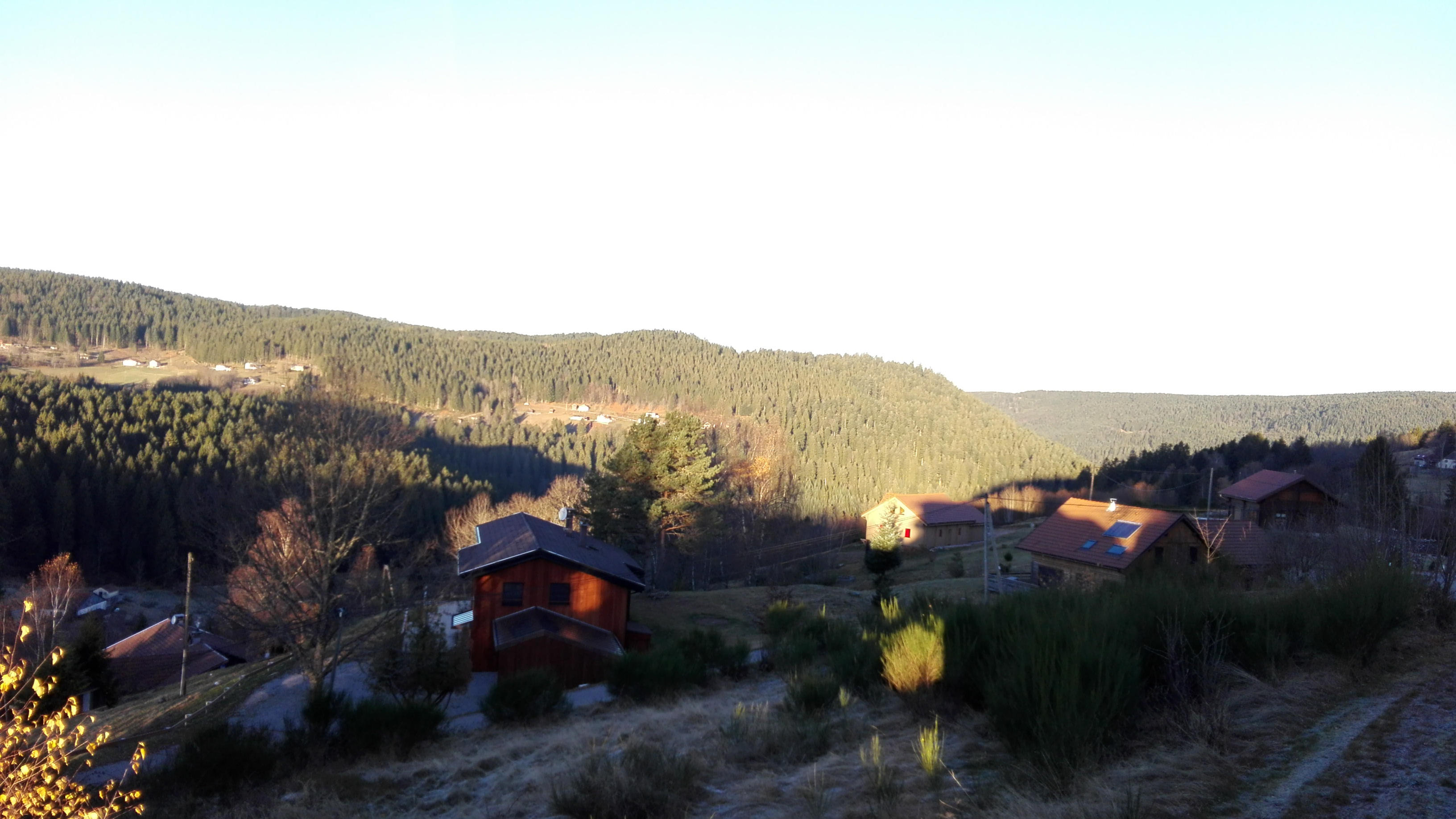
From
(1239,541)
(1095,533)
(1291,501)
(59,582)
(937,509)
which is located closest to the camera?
(1239,541)

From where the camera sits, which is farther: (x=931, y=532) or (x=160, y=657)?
(x=931, y=532)

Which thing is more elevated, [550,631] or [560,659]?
[550,631]

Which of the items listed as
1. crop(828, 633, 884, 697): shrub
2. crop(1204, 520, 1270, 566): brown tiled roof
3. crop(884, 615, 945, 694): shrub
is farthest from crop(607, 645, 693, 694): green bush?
crop(1204, 520, 1270, 566): brown tiled roof

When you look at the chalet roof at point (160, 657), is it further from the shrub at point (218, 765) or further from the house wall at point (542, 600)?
the shrub at point (218, 765)

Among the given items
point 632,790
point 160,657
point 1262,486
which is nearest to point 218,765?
point 632,790

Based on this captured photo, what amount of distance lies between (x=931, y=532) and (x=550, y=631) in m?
47.0

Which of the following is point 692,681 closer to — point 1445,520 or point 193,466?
point 1445,520

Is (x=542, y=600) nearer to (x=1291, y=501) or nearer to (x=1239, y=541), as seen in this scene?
(x=1239, y=541)

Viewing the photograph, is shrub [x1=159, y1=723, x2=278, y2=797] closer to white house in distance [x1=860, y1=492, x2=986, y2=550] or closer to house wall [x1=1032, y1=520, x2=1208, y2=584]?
house wall [x1=1032, y1=520, x2=1208, y2=584]

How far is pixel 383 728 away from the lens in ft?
43.0

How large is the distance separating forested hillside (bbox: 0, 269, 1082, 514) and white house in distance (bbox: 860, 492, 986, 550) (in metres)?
13.2

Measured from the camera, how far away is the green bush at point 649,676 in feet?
56.1

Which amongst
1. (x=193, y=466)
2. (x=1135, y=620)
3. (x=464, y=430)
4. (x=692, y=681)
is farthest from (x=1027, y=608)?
(x=464, y=430)

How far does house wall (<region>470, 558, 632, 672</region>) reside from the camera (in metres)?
27.1
